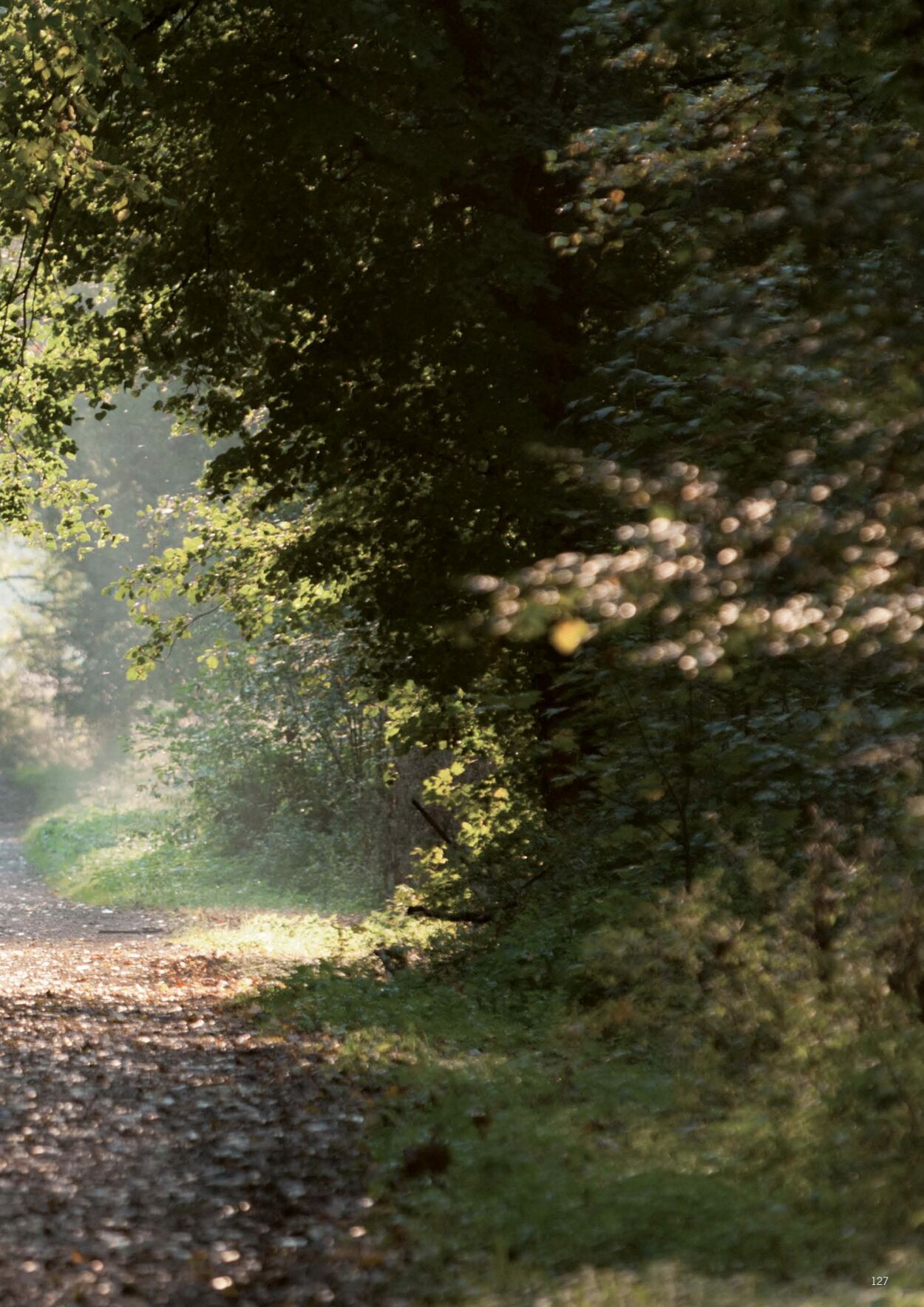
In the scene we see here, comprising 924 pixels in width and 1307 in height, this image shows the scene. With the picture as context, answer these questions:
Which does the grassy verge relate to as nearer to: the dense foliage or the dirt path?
the dense foliage

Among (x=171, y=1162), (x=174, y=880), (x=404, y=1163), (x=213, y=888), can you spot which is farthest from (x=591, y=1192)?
(x=174, y=880)

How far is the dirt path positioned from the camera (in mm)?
5605

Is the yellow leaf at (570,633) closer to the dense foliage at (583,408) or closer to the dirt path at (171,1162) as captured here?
the dense foliage at (583,408)

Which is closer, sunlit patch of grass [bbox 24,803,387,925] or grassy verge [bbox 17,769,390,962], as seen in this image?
grassy verge [bbox 17,769,390,962]

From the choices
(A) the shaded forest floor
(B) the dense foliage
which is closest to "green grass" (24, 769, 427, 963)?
(B) the dense foliage

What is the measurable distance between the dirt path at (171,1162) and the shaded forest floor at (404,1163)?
0.7 inches

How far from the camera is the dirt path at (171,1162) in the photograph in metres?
5.61

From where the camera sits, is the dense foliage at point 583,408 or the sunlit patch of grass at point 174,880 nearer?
the dense foliage at point 583,408

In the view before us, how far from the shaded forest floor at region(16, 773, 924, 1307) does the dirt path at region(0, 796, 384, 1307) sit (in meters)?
0.02

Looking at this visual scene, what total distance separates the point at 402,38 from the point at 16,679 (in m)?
48.7

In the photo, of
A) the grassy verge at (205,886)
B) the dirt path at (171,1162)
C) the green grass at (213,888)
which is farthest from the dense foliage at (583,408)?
the grassy verge at (205,886)

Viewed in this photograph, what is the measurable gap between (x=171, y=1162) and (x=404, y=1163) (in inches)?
40.5

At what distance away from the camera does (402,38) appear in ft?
39.8

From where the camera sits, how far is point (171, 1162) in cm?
712
